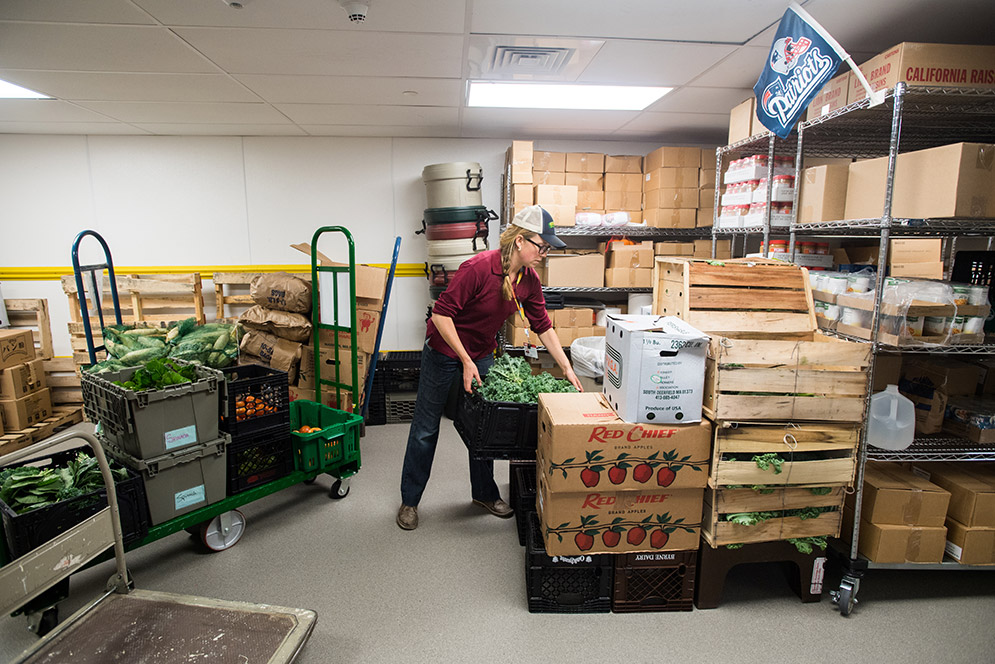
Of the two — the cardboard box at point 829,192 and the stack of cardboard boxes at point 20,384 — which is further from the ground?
the cardboard box at point 829,192

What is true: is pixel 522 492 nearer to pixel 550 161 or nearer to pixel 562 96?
pixel 562 96

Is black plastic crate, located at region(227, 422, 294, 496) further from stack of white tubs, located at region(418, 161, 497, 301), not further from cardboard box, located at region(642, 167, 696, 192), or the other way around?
cardboard box, located at region(642, 167, 696, 192)

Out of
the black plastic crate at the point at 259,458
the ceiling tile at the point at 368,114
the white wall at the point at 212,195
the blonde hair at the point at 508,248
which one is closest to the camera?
the blonde hair at the point at 508,248

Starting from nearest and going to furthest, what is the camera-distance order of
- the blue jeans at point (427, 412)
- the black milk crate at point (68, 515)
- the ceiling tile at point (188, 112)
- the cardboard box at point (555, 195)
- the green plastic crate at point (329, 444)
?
the black milk crate at point (68, 515) → the blue jeans at point (427, 412) → the green plastic crate at point (329, 444) → the ceiling tile at point (188, 112) → the cardboard box at point (555, 195)

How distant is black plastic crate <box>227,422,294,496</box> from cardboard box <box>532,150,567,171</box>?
9.62ft

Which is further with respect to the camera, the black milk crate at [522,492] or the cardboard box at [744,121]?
the cardboard box at [744,121]

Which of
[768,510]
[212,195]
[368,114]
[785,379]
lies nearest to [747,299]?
[785,379]

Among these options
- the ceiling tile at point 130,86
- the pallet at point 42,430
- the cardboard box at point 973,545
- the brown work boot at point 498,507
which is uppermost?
the ceiling tile at point 130,86

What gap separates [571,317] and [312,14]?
298cm

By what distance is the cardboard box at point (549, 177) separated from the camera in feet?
15.1

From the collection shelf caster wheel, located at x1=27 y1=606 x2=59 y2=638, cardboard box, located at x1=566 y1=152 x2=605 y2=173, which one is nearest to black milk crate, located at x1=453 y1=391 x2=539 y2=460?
shelf caster wheel, located at x1=27 y1=606 x2=59 y2=638

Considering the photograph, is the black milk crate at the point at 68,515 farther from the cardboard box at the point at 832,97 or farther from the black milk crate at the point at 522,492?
the cardboard box at the point at 832,97

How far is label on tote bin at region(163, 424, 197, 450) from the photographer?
246cm

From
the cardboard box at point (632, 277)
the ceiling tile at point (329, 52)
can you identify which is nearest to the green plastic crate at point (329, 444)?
the ceiling tile at point (329, 52)
